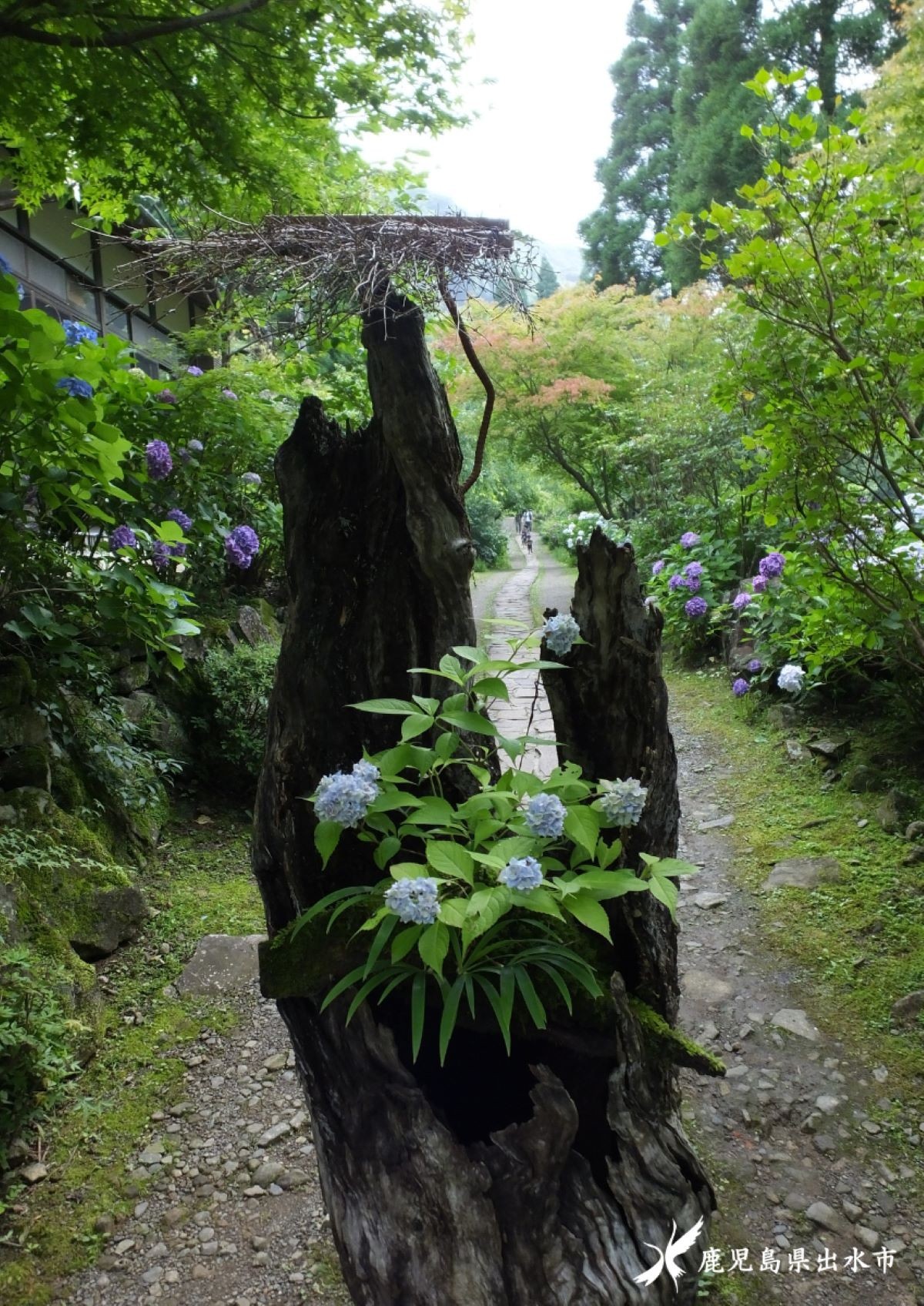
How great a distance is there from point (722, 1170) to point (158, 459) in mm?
3888

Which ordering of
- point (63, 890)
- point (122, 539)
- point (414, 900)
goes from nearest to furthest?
point (414, 900), point (63, 890), point (122, 539)

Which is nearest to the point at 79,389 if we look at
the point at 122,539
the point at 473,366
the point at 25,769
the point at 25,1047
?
the point at 122,539

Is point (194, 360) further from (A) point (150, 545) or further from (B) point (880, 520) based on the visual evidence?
(B) point (880, 520)

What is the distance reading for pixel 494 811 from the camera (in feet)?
7.07

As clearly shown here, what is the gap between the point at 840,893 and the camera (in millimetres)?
3730

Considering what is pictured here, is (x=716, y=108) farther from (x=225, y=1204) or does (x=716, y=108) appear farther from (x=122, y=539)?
(x=225, y=1204)

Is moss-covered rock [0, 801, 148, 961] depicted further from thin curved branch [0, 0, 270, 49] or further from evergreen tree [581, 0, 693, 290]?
evergreen tree [581, 0, 693, 290]

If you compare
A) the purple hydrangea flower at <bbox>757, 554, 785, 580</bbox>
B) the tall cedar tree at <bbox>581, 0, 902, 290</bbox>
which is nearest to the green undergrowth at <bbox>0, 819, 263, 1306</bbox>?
the purple hydrangea flower at <bbox>757, 554, 785, 580</bbox>

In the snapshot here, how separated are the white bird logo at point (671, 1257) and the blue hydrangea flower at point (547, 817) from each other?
37.4 inches

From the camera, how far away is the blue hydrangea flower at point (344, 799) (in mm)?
1728

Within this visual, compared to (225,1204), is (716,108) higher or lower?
higher

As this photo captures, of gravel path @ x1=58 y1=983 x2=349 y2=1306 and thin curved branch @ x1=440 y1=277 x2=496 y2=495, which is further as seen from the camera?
thin curved branch @ x1=440 y1=277 x2=496 y2=495

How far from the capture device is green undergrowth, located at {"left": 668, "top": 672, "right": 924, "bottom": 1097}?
9.77ft

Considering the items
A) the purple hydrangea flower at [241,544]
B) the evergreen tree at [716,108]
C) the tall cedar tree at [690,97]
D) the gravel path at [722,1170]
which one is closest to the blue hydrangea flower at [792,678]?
the gravel path at [722,1170]
